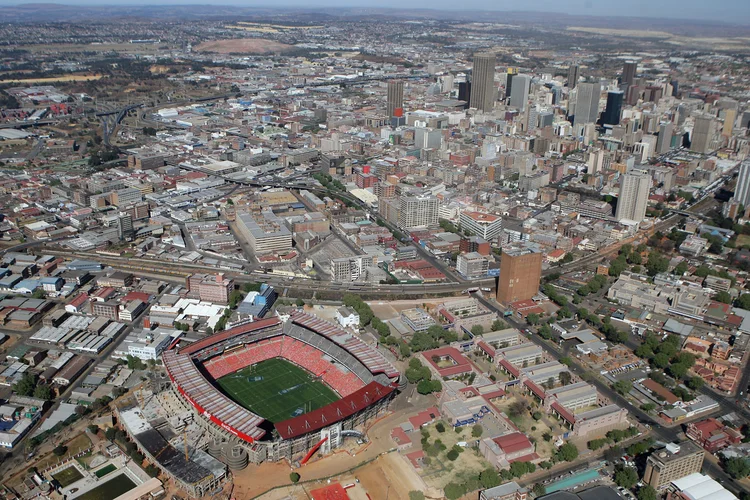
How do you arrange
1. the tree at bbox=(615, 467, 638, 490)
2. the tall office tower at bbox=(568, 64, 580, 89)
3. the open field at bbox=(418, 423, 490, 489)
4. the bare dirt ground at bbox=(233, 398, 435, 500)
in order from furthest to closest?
1. the tall office tower at bbox=(568, 64, 580, 89)
2. the open field at bbox=(418, 423, 490, 489)
3. the tree at bbox=(615, 467, 638, 490)
4. the bare dirt ground at bbox=(233, 398, 435, 500)

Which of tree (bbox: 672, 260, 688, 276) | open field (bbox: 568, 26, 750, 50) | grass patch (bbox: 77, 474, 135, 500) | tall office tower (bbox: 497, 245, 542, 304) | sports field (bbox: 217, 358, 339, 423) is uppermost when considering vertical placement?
open field (bbox: 568, 26, 750, 50)

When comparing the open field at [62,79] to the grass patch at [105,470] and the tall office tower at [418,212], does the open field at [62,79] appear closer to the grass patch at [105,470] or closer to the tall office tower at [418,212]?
the tall office tower at [418,212]

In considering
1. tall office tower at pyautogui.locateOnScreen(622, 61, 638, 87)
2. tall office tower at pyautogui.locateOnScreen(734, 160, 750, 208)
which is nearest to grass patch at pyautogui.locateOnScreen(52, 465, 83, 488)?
tall office tower at pyautogui.locateOnScreen(734, 160, 750, 208)

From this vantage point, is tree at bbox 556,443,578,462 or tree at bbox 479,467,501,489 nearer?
tree at bbox 479,467,501,489

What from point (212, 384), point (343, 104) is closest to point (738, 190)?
point (212, 384)

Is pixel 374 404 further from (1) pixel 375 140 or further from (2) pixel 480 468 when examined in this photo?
(1) pixel 375 140

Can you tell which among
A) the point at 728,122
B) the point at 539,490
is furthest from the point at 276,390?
the point at 728,122

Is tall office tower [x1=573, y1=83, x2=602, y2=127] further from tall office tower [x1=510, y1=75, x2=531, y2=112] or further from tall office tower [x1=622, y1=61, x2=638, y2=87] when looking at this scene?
tall office tower [x1=622, y1=61, x2=638, y2=87]
